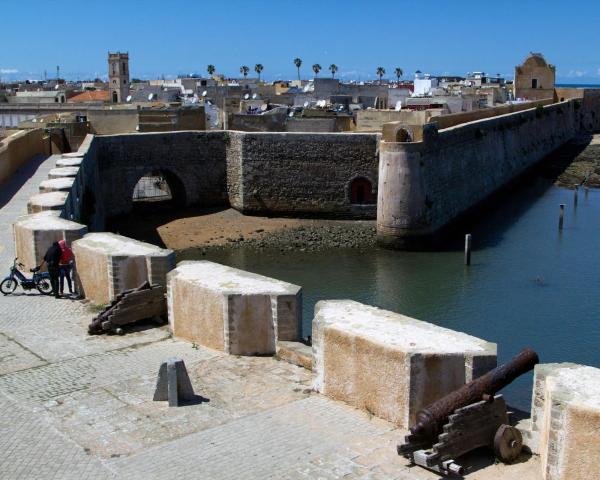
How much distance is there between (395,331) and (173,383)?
2258 millimetres

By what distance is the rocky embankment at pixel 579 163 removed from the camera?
37.9 meters

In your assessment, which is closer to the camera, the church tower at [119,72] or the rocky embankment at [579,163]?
the rocky embankment at [579,163]

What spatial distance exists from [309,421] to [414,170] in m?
16.7

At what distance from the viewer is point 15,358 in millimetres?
9023

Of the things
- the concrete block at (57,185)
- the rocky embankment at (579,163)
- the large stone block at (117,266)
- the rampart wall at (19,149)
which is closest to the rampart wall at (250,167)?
the rampart wall at (19,149)

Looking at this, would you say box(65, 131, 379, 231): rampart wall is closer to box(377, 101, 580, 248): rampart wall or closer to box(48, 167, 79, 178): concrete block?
box(377, 101, 580, 248): rampart wall

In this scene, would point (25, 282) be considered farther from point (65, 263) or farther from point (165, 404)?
point (165, 404)

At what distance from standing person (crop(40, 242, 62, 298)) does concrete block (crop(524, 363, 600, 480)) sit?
7245 mm

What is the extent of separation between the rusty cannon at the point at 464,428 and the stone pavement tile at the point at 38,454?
8.52 feet

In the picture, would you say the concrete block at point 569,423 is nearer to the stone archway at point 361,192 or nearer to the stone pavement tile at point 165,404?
the stone pavement tile at point 165,404

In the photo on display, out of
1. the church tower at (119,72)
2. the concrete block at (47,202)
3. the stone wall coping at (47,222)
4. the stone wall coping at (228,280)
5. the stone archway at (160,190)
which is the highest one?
the church tower at (119,72)

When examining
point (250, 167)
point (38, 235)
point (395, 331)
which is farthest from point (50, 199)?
point (250, 167)

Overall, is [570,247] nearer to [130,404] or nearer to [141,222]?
[141,222]

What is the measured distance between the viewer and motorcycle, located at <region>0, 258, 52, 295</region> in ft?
37.8
